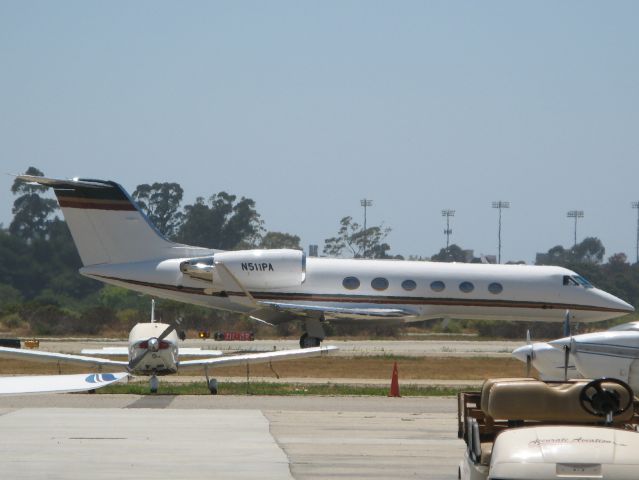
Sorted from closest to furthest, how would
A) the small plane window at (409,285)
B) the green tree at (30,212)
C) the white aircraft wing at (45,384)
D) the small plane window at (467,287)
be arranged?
1. the white aircraft wing at (45,384)
2. the small plane window at (409,285)
3. the small plane window at (467,287)
4. the green tree at (30,212)

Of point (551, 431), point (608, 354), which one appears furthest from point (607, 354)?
point (551, 431)

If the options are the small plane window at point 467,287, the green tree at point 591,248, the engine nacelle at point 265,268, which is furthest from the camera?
the green tree at point 591,248

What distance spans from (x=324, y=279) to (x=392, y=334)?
47.6 ft

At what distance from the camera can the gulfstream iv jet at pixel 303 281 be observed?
39.1m

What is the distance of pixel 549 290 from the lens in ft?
131

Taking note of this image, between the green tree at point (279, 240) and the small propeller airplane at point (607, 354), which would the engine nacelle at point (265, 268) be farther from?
the green tree at point (279, 240)

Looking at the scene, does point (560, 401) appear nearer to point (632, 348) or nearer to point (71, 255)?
point (632, 348)

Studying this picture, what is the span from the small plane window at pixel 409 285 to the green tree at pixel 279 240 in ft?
266

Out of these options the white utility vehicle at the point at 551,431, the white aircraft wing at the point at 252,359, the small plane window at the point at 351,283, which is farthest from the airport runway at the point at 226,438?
the small plane window at the point at 351,283

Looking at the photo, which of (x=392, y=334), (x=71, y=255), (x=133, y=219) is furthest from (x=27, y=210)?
(x=133, y=219)

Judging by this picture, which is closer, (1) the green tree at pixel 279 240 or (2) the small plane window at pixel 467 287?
(2) the small plane window at pixel 467 287

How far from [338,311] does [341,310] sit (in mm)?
102

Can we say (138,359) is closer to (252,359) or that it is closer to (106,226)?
(252,359)

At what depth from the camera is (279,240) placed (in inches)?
4892
